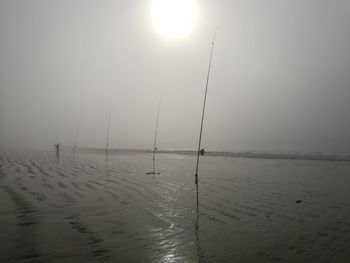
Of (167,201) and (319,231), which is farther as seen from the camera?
(167,201)

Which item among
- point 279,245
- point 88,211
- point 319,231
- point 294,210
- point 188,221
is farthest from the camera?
point 294,210

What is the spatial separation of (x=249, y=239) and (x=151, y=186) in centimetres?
810

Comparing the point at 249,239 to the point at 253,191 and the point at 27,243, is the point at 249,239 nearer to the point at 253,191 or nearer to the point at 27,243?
the point at 27,243

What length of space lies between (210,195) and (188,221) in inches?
176

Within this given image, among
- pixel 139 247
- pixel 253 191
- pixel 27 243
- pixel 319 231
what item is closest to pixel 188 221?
pixel 139 247

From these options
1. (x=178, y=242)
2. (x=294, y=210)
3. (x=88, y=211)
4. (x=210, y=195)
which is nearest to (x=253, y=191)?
(x=210, y=195)

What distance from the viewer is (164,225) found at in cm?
770

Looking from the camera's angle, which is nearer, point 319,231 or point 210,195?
point 319,231

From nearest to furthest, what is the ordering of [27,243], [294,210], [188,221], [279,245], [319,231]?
[27,243]
[279,245]
[319,231]
[188,221]
[294,210]

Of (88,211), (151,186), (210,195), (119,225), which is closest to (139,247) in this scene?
(119,225)

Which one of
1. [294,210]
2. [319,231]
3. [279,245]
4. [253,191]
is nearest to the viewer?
[279,245]

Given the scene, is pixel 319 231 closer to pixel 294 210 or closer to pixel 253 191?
pixel 294 210

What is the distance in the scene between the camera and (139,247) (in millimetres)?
5988

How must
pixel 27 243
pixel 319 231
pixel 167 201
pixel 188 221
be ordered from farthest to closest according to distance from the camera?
pixel 167 201 < pixel 188 221 < pixel 319 231 < pixel 27 243
